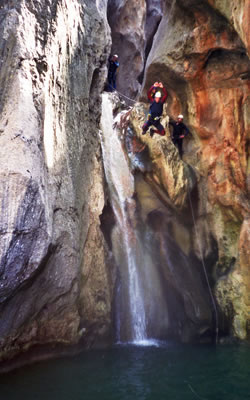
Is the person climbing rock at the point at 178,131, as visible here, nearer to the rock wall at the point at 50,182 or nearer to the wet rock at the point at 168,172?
the wet rock at the point at 168,172

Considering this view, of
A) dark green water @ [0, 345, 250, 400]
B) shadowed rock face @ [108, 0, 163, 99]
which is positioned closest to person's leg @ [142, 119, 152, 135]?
dark green water @ [0, 345, 250, 400]

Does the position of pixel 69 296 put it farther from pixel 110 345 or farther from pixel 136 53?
pixel 136 53

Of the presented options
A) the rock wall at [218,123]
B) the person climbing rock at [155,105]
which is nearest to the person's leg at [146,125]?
the person climbing rock at [155,105]

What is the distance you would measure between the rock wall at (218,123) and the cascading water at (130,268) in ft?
6.66

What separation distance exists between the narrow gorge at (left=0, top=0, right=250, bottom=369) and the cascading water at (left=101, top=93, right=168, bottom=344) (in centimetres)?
4

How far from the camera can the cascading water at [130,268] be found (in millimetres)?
10750

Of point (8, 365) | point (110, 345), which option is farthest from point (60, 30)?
point (110, 345)

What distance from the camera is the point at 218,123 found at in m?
11.5

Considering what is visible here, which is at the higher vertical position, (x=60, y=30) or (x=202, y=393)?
(x=60, y=30)

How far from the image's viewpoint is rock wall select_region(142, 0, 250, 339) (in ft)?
34.7

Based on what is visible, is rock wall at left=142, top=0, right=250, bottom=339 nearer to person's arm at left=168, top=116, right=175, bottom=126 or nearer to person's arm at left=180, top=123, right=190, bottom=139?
person's arm at left=180, top=123, right=190, bottom=139

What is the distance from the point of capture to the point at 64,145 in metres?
8.52

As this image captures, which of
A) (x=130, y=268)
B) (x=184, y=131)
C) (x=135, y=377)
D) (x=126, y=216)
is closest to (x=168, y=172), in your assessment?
(x=184, y=131)

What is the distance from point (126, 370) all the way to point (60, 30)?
26.8 ft
